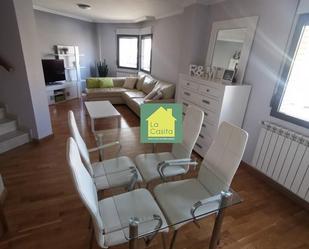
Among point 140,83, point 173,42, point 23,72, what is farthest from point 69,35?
point 23,72

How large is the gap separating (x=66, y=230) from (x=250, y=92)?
8.36 feet

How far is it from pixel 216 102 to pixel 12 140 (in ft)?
9.55

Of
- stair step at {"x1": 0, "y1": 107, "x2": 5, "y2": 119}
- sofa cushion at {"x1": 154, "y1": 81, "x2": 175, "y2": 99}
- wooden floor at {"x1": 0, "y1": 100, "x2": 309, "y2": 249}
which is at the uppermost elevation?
sofa cushion at {"x1": 154, "y1": 81, "x2": 175, "y2": 99}

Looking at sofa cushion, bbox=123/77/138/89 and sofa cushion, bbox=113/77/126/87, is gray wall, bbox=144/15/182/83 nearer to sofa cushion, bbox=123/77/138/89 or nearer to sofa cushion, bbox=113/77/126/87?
sofa cushion, bbox=123/77/138/89

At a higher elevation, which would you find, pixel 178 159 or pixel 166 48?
pixel 166 48

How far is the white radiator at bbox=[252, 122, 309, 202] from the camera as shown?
184 centimetres

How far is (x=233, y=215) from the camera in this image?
5.90 ft

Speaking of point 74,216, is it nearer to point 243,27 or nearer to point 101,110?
point 101,110

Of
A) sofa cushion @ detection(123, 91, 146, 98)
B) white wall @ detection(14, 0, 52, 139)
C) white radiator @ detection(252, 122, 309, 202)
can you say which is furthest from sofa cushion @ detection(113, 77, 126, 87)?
white radiator @ detection(252, 122, 309, 202)

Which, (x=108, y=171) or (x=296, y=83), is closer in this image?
(x=108, y=171)

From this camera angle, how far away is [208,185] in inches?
58.4

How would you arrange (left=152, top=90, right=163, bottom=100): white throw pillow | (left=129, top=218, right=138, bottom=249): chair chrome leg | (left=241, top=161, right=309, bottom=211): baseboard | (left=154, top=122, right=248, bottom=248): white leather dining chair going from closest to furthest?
(left=129, top=218, right=138, bottom=249): chair chrome leg < (left=154, top=122, right=248, bottom=248): white leather dining chair < (left=241, top=161, right=309, bottom=211): baseboard < (left=152, top=90, right=163, bottom=100): white throw pillow

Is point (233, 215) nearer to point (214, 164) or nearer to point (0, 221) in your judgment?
point (214, 164)

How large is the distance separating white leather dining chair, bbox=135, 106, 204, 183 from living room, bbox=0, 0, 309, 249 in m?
0.01
